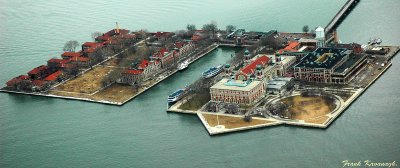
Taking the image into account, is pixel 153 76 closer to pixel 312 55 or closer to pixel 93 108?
pixel 93 108

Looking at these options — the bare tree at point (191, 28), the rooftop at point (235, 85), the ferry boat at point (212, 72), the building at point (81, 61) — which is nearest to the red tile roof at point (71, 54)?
the building at point (81, 61)

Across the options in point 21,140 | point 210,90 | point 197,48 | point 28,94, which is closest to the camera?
point 21,140

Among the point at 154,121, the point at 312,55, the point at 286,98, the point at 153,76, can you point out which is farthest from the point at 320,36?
the point at 154,121

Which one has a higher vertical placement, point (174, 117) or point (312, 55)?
point (312, 55)

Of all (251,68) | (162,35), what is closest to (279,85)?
(251,68)

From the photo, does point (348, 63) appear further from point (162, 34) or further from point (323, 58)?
point (162, 34)
